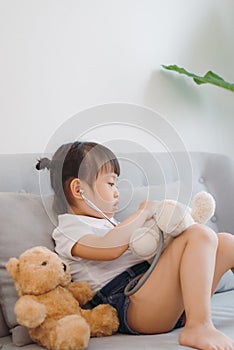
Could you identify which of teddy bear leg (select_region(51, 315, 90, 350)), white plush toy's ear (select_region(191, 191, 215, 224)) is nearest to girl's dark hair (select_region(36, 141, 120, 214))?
white plush toy's ear (select_region(191, 191, 215, 224))

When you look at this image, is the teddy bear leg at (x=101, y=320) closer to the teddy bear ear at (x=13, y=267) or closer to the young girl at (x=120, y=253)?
the young girl at (x=120, y=253)

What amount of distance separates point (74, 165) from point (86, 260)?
0.24m

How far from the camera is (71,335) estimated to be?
123cm

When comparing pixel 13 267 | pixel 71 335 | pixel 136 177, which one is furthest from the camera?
pixel 136 177

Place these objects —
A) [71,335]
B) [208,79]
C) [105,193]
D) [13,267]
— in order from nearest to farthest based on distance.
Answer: [71,335], [13,267], [105,193], [208,79]

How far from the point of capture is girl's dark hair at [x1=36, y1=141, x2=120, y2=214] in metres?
1.44

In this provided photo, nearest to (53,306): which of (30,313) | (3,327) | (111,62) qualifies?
(30,313)

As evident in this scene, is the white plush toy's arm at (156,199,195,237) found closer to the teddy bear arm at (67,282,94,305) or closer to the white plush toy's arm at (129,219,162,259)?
the white plush toy's arm at (129,219,162,259)

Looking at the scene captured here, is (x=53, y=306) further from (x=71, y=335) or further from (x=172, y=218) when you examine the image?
(x=172, y=218)

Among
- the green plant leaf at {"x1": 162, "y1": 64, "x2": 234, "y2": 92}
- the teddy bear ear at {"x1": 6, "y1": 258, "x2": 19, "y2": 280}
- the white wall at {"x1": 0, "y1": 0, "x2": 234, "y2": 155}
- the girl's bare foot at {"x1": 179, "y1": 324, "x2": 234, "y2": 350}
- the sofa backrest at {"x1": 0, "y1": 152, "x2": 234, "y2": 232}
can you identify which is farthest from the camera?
the green plant leaf at {"x1": 162, "y1": 64, "x2": 234, "y2": 92}

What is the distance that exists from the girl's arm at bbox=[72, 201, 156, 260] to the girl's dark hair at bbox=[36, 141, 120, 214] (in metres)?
0.13

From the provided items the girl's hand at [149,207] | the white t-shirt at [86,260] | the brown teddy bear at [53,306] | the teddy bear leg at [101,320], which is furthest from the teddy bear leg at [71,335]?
the girl's hand at [149,207]

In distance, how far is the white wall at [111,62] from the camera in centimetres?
185

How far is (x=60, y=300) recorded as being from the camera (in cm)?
133
